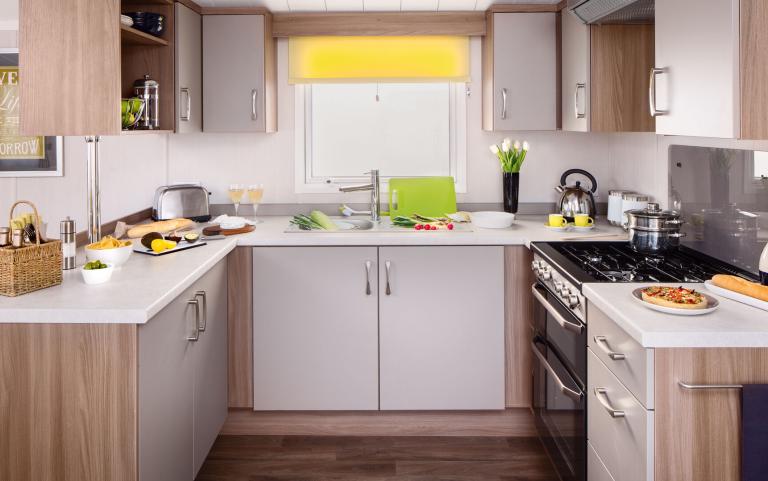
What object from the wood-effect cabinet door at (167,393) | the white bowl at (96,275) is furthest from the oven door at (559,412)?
the white bowl at (96,275)

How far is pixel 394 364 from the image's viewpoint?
3.53 metres

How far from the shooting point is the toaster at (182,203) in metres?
3.76

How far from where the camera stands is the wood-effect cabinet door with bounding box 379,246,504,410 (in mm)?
3480

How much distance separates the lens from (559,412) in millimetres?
2814

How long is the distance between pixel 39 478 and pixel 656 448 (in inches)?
68.4

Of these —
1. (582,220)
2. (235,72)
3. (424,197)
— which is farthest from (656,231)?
(235,72)

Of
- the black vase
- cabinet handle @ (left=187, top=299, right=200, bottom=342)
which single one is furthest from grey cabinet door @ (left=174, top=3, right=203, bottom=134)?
the black vase

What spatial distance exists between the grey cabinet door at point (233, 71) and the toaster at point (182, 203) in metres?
0.37

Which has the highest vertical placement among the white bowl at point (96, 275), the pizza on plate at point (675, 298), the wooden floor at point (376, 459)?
the white bowl at point (96, 275)

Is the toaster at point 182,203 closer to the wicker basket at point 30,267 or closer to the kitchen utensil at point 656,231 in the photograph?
the wicker basket at point 30,267

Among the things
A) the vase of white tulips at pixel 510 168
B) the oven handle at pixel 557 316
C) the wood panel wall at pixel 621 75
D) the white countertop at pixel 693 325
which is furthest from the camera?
the vase of white tulips at pixel 510 168

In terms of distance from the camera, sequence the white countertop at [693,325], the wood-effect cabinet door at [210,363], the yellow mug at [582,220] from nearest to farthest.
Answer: the white countertop at [693,325]
the wood-effect cabinet door at [210,363]
the yellow mug at [582,220]

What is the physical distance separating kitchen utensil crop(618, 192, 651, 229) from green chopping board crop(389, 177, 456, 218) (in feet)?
3.11

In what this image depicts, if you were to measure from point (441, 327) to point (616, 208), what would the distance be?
1106mm
